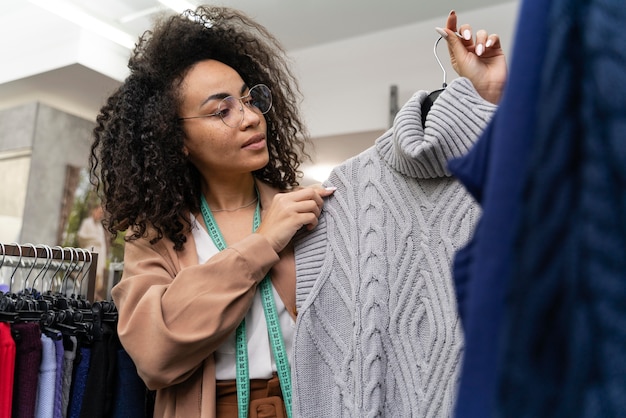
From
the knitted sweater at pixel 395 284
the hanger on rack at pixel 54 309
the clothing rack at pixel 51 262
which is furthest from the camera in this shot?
the clothing rack at pixel 51 262

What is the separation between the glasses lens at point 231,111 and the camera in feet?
3.61

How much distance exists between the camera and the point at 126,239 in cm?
110

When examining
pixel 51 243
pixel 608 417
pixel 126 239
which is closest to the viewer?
pixel 608 417

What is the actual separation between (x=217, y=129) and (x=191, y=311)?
1.21ft

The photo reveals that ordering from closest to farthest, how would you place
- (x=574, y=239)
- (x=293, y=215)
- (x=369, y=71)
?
(x=574, y=239) < (x=293, y=215) < (x=369, y=71)

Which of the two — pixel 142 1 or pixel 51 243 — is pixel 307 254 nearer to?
pixel 142 1

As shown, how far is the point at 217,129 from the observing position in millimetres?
1102

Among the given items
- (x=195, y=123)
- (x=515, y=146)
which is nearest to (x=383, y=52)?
(x=195, y=123)

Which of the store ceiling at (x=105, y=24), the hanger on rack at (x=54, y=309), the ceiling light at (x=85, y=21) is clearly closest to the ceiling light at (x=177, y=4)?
the store ceiling at (x=105, y=24)

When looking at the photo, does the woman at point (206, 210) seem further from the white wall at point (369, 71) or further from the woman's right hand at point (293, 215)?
the white wall at point (369, 71)

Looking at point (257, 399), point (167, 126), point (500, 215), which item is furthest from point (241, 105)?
point (500, 215)

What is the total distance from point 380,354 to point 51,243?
13.6 feet

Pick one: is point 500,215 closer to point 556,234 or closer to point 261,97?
point 556,234

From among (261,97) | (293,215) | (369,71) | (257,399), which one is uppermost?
(369,71)
